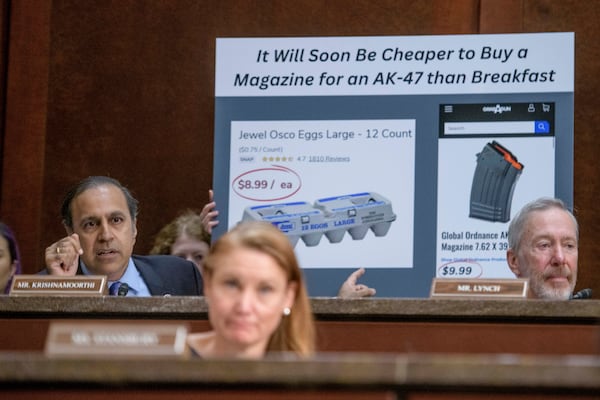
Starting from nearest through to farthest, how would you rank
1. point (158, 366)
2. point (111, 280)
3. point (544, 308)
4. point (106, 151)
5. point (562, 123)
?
point (158, 366) → point (544, 308) → point (111, 280) → point (562, 123) → point (106, 151)

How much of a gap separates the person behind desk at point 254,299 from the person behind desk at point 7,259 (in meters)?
2.09

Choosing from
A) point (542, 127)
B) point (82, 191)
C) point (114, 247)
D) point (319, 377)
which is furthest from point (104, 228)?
point (319, 377)

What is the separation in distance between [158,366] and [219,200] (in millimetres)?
3713

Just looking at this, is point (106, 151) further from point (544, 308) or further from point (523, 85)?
point (544, 308)

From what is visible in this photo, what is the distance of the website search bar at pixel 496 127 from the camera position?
219 inches

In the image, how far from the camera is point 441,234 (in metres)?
5.57

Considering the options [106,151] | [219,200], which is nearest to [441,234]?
[219,200]

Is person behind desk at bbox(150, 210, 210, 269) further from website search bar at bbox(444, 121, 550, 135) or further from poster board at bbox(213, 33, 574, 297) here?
website search bar at bbox(444, 121, 550, 135)

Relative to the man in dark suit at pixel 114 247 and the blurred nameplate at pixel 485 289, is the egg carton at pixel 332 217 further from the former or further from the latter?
the blurred nameplate at pixel 485 289

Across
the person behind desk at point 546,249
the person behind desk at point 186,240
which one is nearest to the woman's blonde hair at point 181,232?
the person behind desk at point 186,240

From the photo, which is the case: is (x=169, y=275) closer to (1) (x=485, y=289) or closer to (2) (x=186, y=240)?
(2) (x=186, y=240)

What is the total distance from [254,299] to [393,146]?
2917 mm

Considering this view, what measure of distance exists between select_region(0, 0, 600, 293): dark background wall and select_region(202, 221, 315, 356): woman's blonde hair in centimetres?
363

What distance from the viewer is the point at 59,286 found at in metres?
3.94
